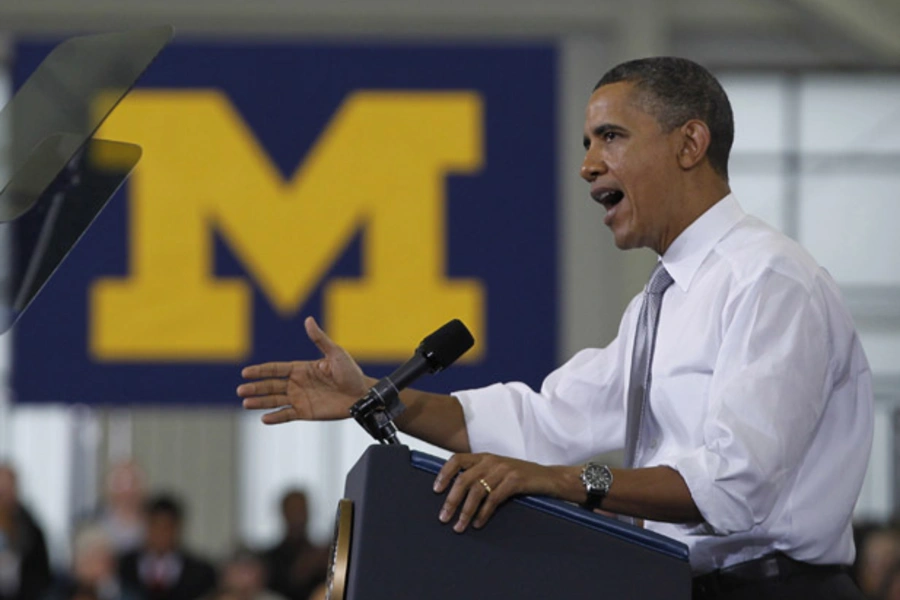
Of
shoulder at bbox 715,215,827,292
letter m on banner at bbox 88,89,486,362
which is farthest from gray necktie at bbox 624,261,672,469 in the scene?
letter m on banner at bbox 88,89,486,362

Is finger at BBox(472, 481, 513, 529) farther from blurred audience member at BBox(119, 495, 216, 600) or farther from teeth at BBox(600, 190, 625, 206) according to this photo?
blurred audience member at BBox(119, 495, 216, 600)

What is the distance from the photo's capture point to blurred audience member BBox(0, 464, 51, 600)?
730cm

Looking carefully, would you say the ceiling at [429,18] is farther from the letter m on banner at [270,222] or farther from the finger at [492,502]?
the finger at [492,502]

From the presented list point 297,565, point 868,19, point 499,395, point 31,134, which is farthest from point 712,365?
point 868,19

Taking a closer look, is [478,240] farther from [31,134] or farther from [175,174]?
[31,134]

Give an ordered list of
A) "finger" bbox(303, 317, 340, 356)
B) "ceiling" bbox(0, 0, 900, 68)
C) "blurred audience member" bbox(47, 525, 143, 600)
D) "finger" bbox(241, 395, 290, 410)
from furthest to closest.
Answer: "ceiling" bbox(0, 0, 900, 68) → "blurred audience member" bbox(47, 525, 143, 600) → "finger" bbox(241, 395, 290, 410) → "finger" bbox(303, 317, 340, 356)

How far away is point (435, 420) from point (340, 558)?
71 cm

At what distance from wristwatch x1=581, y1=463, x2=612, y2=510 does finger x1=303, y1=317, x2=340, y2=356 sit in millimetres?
488

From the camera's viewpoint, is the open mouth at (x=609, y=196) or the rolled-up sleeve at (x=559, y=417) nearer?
the open mouth at (x=609, y=196)

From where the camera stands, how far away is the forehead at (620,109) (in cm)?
236

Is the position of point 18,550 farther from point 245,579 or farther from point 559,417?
point 559,417

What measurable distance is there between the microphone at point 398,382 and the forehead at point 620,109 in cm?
42

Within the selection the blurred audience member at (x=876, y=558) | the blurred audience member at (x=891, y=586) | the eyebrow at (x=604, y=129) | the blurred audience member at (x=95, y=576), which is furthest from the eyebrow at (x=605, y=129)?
the blurred audience member at (x=95, y=576)

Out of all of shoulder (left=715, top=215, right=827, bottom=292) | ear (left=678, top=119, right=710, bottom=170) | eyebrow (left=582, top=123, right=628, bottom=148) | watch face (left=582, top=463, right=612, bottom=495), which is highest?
eyebrow (left=582, top=123, right=628, bottom=148)
